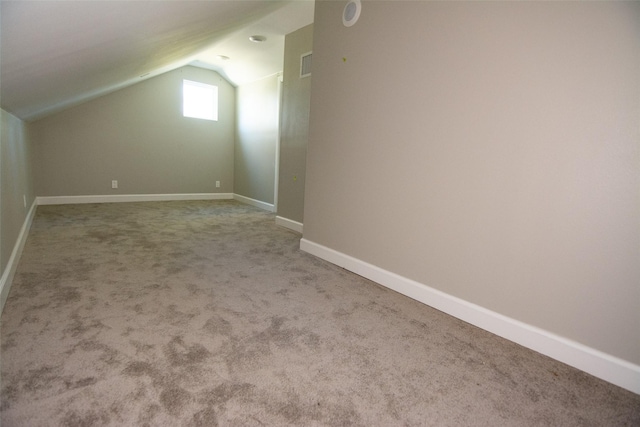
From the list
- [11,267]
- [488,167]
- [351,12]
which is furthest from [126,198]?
[488,167]

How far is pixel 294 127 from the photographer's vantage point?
4.02m

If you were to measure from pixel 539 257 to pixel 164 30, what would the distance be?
2.56m

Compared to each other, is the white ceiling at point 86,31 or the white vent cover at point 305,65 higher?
the white vent cover at point 305,65

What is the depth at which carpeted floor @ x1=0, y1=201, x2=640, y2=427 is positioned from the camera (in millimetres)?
1130

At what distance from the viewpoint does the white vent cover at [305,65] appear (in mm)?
3807

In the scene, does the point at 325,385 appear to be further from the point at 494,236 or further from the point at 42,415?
the point at 494,236

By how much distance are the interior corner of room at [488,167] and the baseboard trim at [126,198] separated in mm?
2266

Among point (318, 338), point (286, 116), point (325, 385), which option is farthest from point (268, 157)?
point (325, 385)

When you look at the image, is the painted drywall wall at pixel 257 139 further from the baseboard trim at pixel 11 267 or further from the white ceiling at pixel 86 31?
the baseboard trim at pixel 11 267

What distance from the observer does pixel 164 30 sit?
1998mm

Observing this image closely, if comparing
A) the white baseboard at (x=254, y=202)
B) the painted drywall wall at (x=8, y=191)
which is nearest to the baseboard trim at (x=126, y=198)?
the white baseboard at (x=254, y=202)

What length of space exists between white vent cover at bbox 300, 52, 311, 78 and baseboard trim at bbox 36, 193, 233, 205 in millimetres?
3394

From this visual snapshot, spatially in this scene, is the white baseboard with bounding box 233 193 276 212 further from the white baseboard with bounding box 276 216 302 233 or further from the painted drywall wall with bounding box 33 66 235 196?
the white baseboard with bounding box 276 216 302 233

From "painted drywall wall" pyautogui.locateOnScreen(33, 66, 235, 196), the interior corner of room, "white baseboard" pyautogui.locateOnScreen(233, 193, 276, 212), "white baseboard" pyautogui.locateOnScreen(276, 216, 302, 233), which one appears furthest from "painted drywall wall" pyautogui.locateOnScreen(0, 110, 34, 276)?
"white baseboard" pyautogui.locateOnScreen(233, 193, 276, 212)
